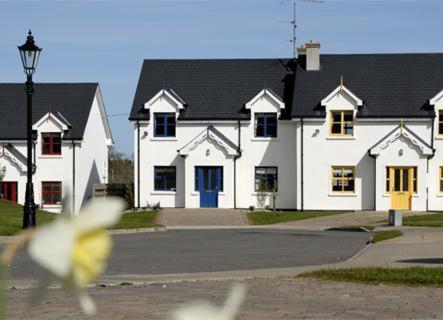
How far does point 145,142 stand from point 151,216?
6.91 metres

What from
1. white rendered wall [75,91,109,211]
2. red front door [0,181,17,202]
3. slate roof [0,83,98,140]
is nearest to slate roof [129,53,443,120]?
slate roof [0,83,98,140]

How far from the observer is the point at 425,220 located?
38000 millimetres

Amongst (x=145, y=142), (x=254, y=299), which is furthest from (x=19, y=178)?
(x=254, y=299)

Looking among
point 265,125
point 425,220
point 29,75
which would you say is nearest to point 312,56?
point 265,125

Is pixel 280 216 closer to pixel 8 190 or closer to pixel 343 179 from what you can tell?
pixel 343 179

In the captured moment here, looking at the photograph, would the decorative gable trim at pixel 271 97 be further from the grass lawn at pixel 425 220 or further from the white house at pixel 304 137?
the grass lawn at pixel 425 220

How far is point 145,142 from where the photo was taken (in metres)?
47.3

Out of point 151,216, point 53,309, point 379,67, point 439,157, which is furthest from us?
point 379,67

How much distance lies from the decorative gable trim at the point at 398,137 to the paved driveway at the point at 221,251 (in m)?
14.1

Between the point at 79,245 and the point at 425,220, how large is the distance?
126 ft

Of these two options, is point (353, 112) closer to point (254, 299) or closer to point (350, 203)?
point (350, 203)

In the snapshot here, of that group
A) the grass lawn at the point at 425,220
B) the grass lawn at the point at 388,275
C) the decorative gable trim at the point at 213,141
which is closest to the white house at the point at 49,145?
the decorative gable trim at the point at 213,141

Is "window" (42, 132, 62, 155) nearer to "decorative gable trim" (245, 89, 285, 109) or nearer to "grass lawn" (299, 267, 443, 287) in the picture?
"decorative gable trim" (245, 89, 285, 109)

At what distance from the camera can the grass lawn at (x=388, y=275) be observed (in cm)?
1349
